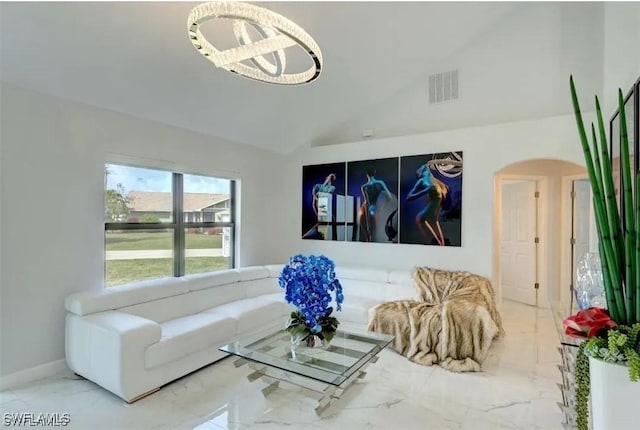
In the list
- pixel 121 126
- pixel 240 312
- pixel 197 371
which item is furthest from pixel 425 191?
pixel 121 126

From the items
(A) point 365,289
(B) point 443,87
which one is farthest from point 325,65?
(A) point 365,289

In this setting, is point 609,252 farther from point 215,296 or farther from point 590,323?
point 215,296

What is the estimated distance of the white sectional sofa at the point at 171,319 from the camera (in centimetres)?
249

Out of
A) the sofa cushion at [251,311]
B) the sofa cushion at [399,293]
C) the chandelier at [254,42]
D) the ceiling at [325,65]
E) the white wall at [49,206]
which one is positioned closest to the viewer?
the chandelier at [254,42]

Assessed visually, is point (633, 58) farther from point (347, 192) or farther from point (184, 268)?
point (184, 268)

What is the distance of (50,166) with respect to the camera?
9.76ft

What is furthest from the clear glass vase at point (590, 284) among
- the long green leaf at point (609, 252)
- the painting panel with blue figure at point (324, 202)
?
the painting panel with blue figure at point (324, 202)

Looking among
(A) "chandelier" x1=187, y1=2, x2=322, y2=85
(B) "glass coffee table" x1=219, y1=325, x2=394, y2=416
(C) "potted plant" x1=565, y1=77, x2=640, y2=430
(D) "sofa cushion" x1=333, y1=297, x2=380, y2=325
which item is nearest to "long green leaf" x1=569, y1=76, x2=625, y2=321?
(C) "potted plant" x1=565, y1=77, x2=640, y2=430

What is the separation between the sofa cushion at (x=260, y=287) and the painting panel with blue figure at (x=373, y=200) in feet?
4.47

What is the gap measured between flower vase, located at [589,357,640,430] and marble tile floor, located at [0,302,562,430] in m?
1.31

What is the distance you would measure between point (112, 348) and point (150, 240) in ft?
5.34

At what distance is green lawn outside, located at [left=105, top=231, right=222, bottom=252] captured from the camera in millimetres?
3521

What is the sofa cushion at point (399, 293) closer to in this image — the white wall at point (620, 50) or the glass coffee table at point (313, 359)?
the glass coffee table at point (313, 359)

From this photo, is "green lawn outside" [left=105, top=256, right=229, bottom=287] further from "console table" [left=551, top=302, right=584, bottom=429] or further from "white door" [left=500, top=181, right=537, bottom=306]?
"white door" [left=500, top=181, right=537, bottom=306]
